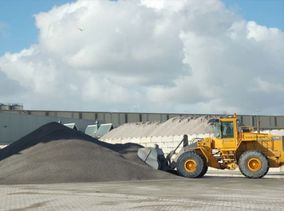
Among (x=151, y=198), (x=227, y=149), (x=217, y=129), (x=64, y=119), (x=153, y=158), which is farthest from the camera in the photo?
(x=64, y=119)

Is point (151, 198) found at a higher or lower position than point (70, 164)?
lower

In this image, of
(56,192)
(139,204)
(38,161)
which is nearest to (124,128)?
(38,161)

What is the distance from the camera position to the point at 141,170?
943 inches

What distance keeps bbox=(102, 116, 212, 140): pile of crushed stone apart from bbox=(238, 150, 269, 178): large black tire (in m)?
21.4

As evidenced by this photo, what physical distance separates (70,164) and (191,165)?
5.83 m

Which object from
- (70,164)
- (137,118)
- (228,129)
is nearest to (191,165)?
(228,129)

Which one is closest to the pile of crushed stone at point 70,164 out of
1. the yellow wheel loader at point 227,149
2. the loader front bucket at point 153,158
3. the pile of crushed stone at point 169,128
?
the loader front bucket at point 153,158

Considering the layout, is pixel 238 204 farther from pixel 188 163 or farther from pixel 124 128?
pixel 124 128

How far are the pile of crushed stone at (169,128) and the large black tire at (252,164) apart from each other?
21366mm

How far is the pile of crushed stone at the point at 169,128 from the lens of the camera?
1886 inches

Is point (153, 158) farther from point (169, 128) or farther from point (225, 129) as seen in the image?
point (169, 128)

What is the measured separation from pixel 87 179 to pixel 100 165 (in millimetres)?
1263

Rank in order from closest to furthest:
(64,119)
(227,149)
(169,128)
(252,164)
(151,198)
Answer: (151,198)
(252,164)
(227,149)
(169,128)
(64,119)

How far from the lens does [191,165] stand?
2409 centimetres
